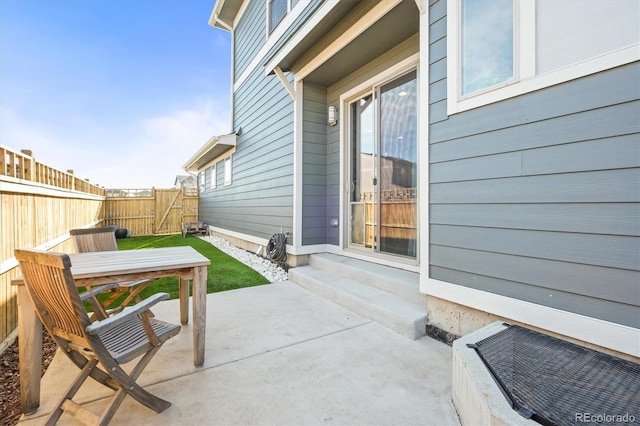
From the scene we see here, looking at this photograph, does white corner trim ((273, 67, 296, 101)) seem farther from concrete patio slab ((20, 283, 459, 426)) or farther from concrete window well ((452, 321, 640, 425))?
concrete window well ((452, 321, 640, 425))

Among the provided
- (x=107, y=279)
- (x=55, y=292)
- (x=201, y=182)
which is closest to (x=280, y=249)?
(x=107, y=279)

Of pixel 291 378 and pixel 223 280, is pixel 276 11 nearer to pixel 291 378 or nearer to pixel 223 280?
pixel 223 280

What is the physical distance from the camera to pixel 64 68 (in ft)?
38.6

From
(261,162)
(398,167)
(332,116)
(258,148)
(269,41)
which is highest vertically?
(269,41)

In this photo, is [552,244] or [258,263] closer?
[552,244]

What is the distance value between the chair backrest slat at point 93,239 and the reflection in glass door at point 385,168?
301 cm

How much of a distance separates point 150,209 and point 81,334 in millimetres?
11368

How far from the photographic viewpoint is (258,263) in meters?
5.56

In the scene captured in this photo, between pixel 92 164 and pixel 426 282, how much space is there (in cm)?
2364

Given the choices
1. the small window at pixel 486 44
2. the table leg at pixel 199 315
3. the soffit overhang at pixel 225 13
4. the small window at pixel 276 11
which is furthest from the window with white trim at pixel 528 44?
the soffit overhang at pixel 225 13

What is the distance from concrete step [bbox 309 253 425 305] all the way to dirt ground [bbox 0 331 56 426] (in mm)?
2887

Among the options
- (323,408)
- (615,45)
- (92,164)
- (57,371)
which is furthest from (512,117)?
(92,164)

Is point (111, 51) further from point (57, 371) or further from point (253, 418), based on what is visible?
point (253, 418)

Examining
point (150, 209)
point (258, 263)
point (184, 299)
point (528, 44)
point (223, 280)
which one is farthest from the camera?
point (150, 209)
